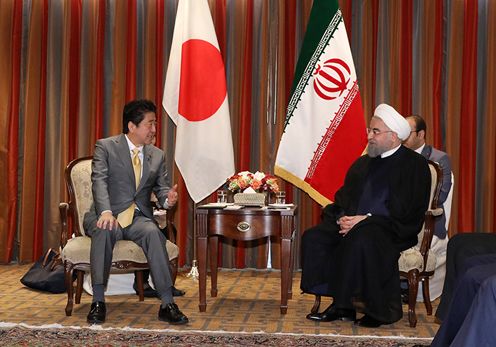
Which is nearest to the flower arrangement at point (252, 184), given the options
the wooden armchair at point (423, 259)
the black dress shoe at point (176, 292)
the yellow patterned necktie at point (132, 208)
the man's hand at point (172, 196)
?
the man's hand at point (172, 196)

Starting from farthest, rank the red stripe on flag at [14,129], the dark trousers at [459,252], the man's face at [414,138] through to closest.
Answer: the red stripe on flag at [14,129], the man's face at [414,138], the dark trousers at [459,252]

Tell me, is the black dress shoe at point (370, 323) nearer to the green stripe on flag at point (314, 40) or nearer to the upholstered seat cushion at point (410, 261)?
the upholstered seat cushion at point (410, 261)

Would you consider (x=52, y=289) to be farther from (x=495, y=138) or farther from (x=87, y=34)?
Result: (x=495, y=138)

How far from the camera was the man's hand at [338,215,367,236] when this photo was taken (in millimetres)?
4621

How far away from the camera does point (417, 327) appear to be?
4.45 metres

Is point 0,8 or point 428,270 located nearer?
point 428,270

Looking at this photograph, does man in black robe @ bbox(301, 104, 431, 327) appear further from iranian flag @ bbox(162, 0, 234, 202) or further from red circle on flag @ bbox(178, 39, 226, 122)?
red circle on flag @ bbox(178, 39, 226, 122)

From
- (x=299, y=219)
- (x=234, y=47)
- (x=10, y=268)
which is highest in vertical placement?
Answer: (x=234, y=47)

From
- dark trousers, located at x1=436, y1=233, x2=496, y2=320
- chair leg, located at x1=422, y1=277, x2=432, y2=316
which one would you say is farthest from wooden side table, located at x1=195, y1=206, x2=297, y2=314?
dark trousers, located at x1=436, y1=233, x2=496, y2=320

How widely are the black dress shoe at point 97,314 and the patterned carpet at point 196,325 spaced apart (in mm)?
69

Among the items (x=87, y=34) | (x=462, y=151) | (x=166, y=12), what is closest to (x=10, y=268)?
(x=87, y=34)

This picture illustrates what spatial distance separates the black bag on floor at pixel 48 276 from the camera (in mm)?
5484

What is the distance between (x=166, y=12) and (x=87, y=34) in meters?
0.85

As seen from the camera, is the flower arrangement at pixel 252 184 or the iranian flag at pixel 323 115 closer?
the flower arrangement at pixel 252 184
